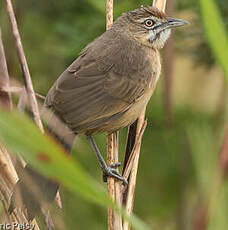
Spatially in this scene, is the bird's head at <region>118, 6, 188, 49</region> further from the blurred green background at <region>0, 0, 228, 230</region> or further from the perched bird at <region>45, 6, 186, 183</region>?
the blurred green background at <region>0, 0, 228, 230</region>

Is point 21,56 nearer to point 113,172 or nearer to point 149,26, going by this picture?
point 113,172

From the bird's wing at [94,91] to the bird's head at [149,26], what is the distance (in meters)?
0.31

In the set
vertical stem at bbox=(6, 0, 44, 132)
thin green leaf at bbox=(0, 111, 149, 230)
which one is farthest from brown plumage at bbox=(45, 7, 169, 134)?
thin green leaf at bbox=(0, 111, 149, 230)

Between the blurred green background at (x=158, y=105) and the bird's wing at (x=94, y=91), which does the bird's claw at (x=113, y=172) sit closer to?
the bird's wing at (x=94, y=91)

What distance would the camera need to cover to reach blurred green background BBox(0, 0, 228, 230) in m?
4.29

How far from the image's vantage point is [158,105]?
486cm

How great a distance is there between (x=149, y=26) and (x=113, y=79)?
62cm

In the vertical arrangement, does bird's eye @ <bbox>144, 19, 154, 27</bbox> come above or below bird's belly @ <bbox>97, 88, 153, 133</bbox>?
above

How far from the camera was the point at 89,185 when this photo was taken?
152 cm

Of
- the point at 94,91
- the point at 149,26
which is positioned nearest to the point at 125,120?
the point at 94,91

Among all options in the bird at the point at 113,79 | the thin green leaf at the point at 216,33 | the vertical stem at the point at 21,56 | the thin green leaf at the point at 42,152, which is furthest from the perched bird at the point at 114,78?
the thin green leaf at the point at 42,152

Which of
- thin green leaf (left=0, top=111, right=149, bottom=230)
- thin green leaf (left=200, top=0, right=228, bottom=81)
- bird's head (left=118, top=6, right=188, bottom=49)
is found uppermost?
thin green leaf (left=200, top=0, right=228, bottom=81)

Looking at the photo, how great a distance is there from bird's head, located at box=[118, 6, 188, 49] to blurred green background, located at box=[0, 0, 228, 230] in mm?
397

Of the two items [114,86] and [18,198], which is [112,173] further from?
[18,198]
